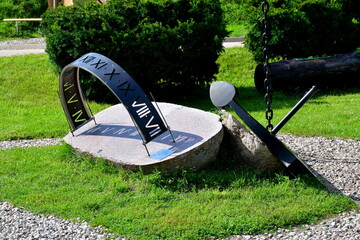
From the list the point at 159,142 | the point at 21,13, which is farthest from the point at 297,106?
the point at 21,13

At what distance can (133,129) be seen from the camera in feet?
24.7

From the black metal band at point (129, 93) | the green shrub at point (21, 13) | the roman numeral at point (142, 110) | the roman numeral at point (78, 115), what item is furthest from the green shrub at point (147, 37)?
the green shrub at point (21, 13)

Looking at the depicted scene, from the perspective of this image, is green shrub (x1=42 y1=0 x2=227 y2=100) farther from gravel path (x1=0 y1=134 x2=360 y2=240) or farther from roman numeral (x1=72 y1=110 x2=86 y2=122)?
gravel path (x1=0 y1=134 x2=360 y2=240)

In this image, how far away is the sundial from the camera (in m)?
6.38

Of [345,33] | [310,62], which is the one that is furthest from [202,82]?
[345,33]

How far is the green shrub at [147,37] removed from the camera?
10.5 m

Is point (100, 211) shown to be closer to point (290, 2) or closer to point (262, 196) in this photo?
point (262, 196)

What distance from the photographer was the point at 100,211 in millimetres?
5742

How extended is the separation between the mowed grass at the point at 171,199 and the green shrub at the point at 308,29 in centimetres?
630

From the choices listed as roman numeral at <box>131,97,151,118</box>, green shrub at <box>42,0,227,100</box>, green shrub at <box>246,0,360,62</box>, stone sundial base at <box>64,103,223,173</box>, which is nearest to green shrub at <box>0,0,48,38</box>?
green shrub at <box>42,0,227,100</box>

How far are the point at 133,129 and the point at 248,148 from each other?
1694 mm

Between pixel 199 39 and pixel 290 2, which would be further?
pixel 290 2

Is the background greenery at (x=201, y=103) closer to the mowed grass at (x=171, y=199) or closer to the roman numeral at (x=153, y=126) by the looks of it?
the mowed grass at (x=171, y=199)

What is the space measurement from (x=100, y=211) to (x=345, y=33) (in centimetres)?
892
